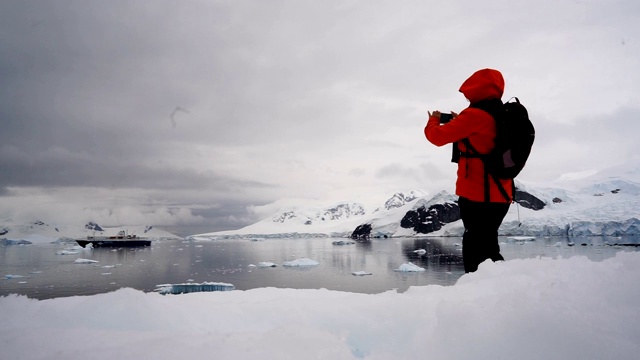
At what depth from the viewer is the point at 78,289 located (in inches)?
676

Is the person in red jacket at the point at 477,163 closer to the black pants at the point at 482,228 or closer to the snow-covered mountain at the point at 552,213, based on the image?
the black pants at the point at 482,228

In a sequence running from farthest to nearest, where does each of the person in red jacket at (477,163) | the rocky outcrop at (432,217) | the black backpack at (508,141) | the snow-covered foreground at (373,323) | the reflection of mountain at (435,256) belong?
the rocky outcrop at (432,217)
the reflection of mountain at (435,256)
the person in red jacket at (477,163)
the black backpack at (508,141)
the snow-covered foreground at (373,323)

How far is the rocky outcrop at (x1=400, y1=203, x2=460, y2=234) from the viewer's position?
99.8 m

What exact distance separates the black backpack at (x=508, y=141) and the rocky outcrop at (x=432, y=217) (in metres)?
101

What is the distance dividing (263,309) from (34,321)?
1223 millimetres

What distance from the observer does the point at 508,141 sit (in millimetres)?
3014

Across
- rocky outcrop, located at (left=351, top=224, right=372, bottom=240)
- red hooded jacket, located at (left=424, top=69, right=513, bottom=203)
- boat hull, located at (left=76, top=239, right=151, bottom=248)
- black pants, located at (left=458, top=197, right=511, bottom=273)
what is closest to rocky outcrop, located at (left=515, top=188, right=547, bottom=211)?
rocky outcrop, located at (left=351, top=224, right=372, bottom=240)

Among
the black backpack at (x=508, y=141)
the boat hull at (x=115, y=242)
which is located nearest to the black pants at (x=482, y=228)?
the black backpack at (x=508, y=141)

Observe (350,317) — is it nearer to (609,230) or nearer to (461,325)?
(461,325)

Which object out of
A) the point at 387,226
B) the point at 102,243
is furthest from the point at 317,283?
the point at 387,226

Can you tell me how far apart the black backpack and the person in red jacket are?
4 centimetres

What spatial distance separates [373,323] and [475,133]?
2138mm

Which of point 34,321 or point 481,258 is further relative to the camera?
point 481,258

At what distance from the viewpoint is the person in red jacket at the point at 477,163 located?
3.10 meters
